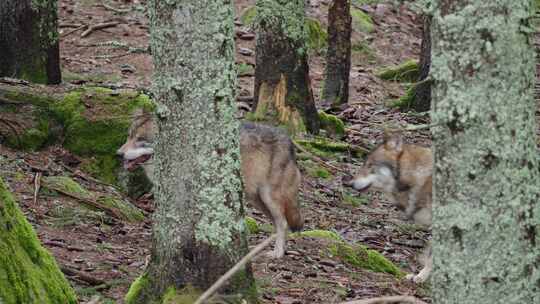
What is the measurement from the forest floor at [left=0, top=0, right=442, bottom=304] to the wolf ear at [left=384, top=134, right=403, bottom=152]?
4.24 ft

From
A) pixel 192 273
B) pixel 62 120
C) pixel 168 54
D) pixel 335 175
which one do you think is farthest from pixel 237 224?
pixel 335 175

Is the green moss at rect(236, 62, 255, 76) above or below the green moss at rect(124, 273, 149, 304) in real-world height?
above

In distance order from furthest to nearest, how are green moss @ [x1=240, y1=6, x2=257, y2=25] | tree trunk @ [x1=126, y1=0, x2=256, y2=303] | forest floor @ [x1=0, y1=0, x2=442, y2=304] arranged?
green moss @ [x1=240, y1=6, x2=257, y2=25], forest floor @ [x1=0, y1=0, x2=442, y2=304], tree trunk @ [x1=126, y1=0, x2=256, y2=303]

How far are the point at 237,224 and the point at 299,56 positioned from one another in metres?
8.04

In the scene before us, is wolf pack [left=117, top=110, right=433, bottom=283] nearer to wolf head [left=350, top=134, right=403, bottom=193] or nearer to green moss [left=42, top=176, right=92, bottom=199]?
wolf head [left=350, top=134, right=403, bottom=193]

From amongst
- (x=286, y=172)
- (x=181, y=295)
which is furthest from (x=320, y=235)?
(x=181, y=295)

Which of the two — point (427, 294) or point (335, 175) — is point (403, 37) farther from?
point (427, 294)

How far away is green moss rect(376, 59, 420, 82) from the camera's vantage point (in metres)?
21.3

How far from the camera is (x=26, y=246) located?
18.3ft

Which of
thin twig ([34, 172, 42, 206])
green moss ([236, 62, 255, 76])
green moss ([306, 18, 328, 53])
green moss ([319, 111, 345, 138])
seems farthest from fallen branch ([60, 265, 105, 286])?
green moss ([306, 18, 328, 53])

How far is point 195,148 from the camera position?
19.4ft

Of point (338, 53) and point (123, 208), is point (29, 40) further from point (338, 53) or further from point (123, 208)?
point (338, 53)

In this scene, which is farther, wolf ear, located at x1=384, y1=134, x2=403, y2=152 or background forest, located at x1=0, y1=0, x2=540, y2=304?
wolf ear, located at x1=384, y1=134, x2=403, y2=152

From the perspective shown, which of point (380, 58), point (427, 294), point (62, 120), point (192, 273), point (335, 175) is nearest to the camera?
point (192, 273)
